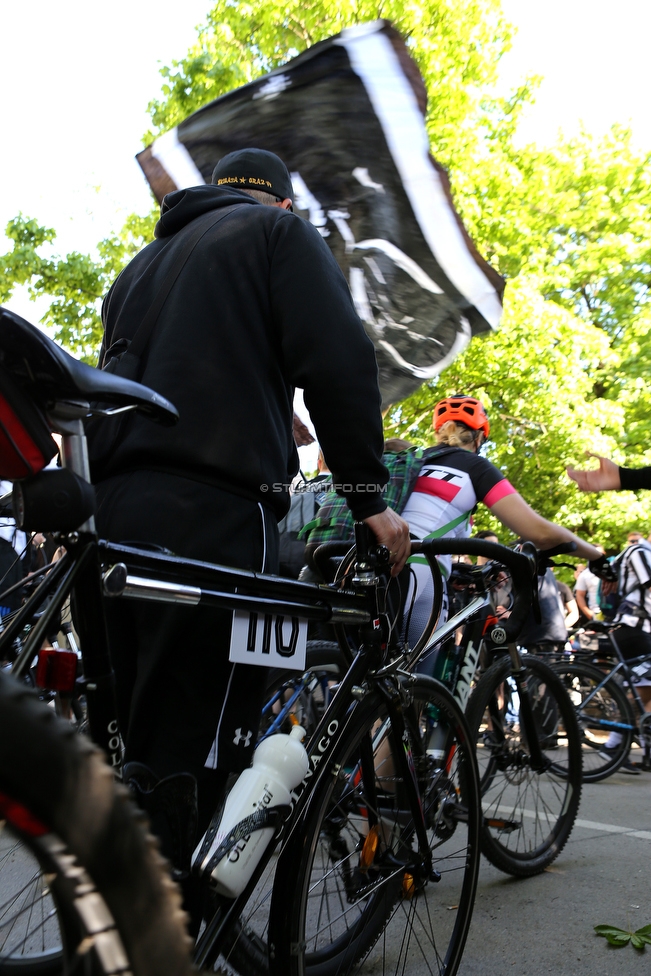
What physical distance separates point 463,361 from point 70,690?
13.2 meters

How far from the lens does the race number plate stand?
69.8 inches

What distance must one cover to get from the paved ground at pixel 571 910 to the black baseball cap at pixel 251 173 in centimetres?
216

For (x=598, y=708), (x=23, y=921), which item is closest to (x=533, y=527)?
(x=23, y=921)

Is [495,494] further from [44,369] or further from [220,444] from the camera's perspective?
[44,369]

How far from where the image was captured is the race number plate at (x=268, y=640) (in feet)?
5.82

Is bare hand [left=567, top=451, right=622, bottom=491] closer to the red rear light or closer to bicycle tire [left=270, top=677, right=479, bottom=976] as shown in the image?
bicycle tire [left=270, top=677, right=479, bottom=976]

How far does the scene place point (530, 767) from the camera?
3.72 metres

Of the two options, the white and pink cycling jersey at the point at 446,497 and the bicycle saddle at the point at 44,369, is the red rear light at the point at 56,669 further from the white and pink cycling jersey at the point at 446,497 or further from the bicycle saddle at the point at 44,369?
the white and pink cycling jersey at the point at 446,497

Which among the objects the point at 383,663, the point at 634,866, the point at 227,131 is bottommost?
the point at 634,866

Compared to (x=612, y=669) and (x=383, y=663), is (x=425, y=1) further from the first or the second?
(x=383, y=663)

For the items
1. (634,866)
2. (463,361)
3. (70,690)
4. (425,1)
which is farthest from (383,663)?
(425,1)

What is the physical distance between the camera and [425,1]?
13.3 metres

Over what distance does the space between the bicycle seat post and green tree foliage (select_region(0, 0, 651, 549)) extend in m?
11.7

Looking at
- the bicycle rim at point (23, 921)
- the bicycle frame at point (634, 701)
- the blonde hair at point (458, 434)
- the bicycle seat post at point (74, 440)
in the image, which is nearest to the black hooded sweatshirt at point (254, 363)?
the bicycle seat post at point (74, 440)
